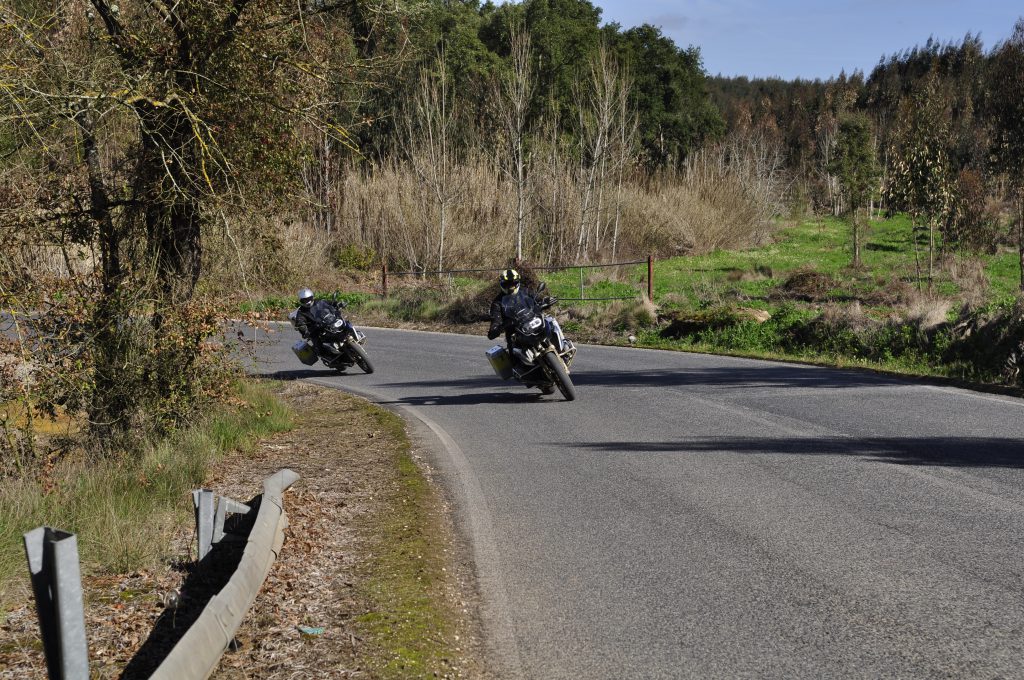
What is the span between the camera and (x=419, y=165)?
130 feet

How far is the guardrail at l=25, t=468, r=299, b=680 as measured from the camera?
9.92 ft

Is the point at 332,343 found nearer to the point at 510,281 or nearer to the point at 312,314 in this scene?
the point at 312,314

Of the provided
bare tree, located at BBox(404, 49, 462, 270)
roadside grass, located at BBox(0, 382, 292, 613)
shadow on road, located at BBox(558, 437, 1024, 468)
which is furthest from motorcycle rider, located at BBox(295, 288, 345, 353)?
bare tree, located at BBox(404, 49, 462, 270)

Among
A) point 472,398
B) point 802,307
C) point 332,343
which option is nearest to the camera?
point 472,398

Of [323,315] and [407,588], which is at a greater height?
[323,315]

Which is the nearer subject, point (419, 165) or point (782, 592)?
point (782, 592)

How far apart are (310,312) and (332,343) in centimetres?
66

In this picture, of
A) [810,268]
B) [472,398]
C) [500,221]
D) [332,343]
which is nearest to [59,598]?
[472,398]

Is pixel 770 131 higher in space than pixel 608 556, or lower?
higher

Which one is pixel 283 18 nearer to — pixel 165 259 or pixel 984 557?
pixel 165 259

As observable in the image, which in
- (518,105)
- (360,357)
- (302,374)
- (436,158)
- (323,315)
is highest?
(518,105)

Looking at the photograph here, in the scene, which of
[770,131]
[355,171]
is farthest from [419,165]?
[770,131]

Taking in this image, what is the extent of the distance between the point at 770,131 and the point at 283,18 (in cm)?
8395

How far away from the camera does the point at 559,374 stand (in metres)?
13.4
